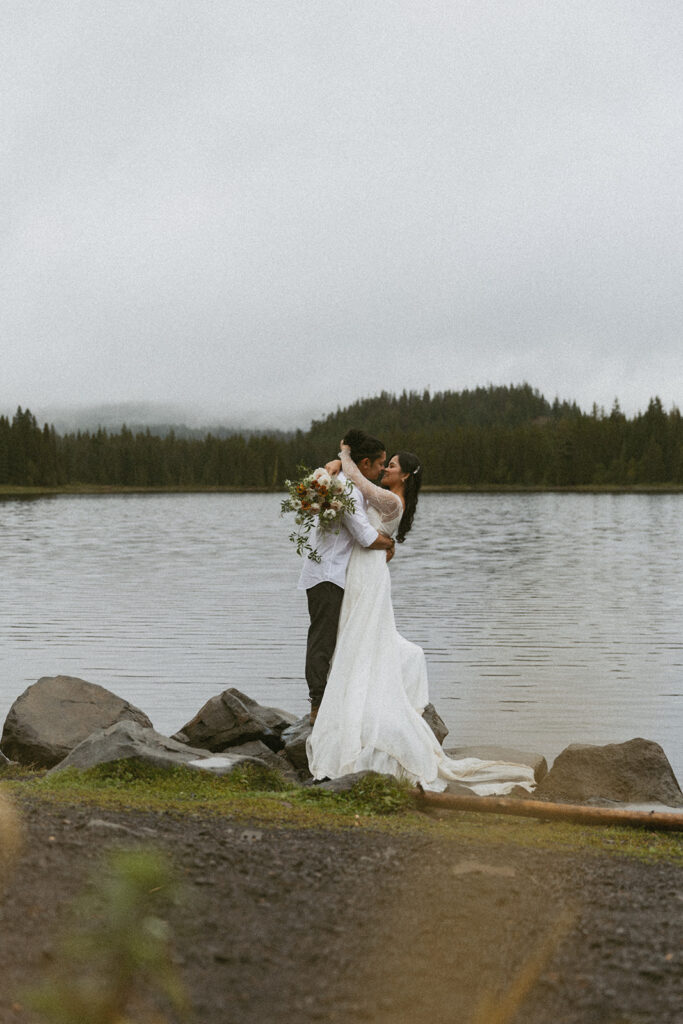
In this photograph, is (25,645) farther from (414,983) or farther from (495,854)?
(414,983)

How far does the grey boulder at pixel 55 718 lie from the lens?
40.7ft

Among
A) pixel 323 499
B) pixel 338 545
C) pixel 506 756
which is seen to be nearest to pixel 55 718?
pixel 338 545

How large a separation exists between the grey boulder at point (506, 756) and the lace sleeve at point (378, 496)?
3174 mm

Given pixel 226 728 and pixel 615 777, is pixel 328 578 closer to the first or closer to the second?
pixel 226 728

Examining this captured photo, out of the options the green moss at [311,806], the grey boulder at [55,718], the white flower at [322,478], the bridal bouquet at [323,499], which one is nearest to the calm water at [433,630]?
the grey boulder at [55,718]

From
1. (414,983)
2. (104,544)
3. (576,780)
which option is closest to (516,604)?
(576,780)

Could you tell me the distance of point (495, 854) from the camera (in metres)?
7.07

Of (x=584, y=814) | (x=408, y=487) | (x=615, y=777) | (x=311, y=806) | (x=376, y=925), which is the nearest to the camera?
(x=376, y=925)

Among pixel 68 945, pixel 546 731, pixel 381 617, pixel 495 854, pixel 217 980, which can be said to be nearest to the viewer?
pixel 68 945

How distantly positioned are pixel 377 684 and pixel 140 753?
245 cm

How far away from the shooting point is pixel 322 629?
10.8m

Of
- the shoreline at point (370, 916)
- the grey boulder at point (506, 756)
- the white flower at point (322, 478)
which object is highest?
the white flower at point (322, 478)

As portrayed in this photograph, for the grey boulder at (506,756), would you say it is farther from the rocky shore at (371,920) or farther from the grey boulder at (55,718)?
the grey boulder at (55,718)

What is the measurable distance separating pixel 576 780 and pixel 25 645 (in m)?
16.5
